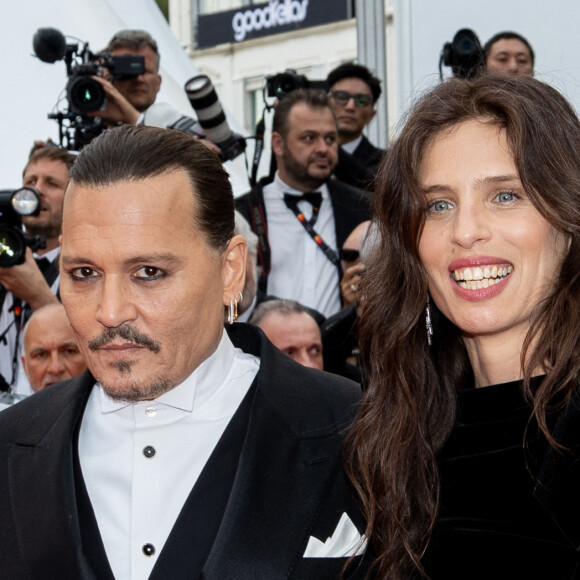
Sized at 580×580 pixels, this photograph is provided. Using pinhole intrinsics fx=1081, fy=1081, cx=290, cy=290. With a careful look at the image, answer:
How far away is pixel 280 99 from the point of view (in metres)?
5.87

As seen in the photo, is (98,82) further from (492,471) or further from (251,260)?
(492,471)

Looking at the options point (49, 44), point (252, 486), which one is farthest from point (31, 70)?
point (252, 486)

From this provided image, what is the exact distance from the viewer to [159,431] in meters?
2.37

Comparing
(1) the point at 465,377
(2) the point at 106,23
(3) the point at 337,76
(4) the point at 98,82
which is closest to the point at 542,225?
(1) the point at 465,377

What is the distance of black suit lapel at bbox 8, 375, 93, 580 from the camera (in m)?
2.19

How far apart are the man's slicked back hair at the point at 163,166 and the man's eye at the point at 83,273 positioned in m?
Answer: 0.18

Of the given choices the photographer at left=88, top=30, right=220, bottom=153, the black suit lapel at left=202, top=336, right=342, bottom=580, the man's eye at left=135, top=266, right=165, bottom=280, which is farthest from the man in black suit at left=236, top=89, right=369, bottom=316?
the man's eye at left=135, top=266, right=165, bottom=280

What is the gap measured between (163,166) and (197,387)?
50 centimetres

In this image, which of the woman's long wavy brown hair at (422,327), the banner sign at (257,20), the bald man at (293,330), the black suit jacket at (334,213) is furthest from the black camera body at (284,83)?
the banner sign at (257,20)

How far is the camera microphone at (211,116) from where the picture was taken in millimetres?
Answer: 5098

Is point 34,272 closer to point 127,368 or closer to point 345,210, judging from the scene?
point 345,210

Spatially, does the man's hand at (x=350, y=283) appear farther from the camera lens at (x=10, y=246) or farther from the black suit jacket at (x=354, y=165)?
the camera lens at (x=10, y=246)

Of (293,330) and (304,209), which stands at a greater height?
(304,209)

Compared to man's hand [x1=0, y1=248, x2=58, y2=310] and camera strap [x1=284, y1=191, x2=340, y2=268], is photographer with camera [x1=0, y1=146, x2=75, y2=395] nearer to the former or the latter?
man's hand [x1=0, y1=248, x2=58, y2=310]
